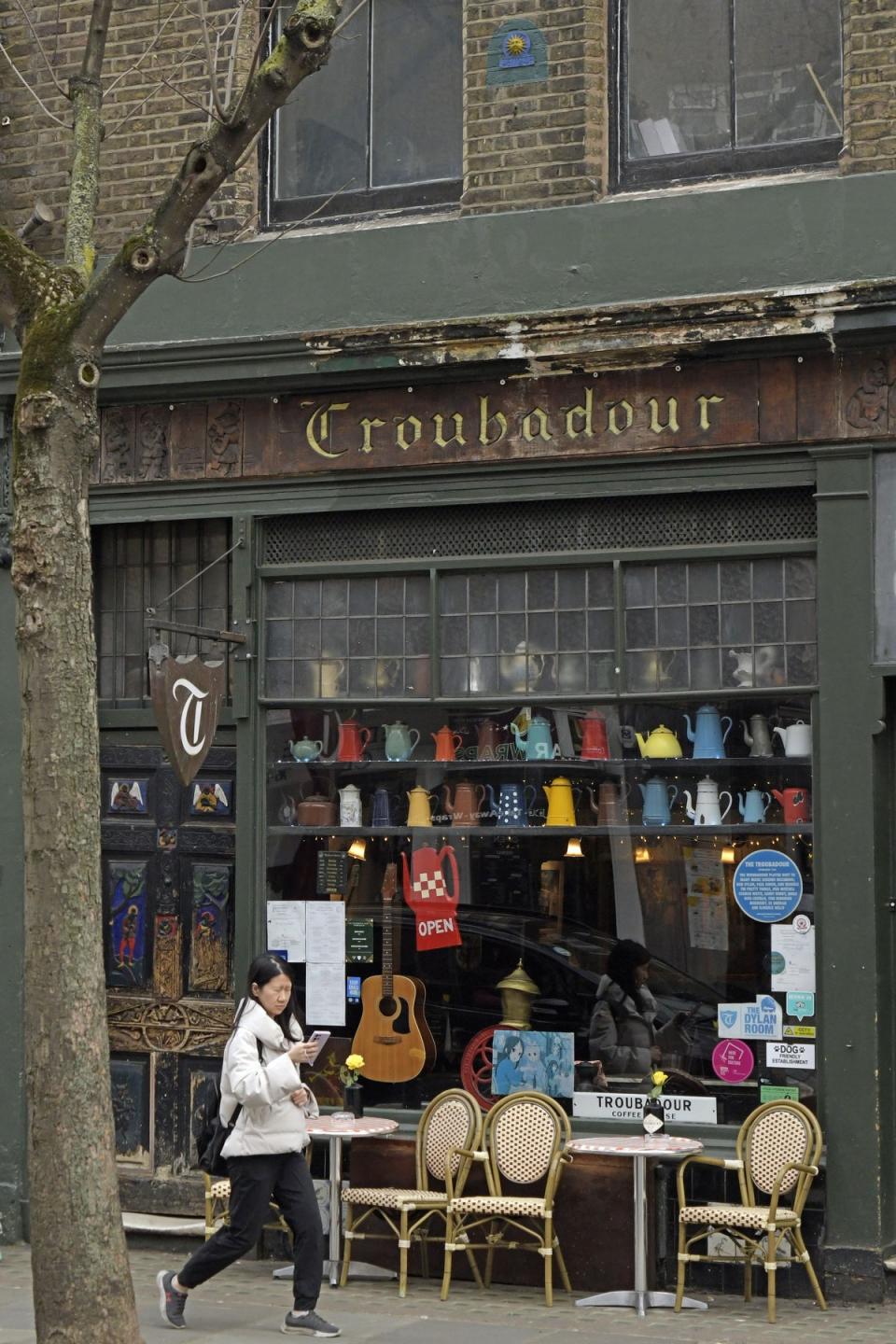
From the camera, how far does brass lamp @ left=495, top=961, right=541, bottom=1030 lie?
1035 centimetres

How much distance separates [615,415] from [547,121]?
1.68 meters

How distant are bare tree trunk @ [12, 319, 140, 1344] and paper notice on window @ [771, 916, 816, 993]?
151 inches

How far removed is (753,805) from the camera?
32.9 feet

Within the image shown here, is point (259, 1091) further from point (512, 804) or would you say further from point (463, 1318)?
point (512, 804)

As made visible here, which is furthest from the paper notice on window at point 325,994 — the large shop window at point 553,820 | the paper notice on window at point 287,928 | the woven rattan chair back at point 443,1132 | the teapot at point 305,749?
the teapot at point 305,749

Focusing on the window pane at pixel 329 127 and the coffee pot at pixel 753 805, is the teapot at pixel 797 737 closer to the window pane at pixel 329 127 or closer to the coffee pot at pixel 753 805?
the coffee pot at pixel 753 805

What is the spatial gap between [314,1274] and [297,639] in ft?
12.1

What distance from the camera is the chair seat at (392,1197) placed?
948 cm

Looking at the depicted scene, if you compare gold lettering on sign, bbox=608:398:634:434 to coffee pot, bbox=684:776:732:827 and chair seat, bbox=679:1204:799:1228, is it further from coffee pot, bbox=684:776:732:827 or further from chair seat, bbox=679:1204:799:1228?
chair seat, bbox=679:1204:799:1228

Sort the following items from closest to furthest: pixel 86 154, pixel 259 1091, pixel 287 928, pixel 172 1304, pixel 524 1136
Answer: pixel 86 154, pixel 259 1091, pixel 172 1304, pixel 524 1136, pixel 287 928

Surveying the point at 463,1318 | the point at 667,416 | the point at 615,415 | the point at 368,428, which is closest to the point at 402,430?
the point at 368,428

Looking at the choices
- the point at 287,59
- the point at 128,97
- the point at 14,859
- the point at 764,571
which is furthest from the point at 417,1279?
the point at 128,97

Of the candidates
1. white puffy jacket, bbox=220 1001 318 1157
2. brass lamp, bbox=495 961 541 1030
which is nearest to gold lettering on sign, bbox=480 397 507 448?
brass lamp, bbox=495 961 541 1030

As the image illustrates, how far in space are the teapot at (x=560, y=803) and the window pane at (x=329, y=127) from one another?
360 centimetres
